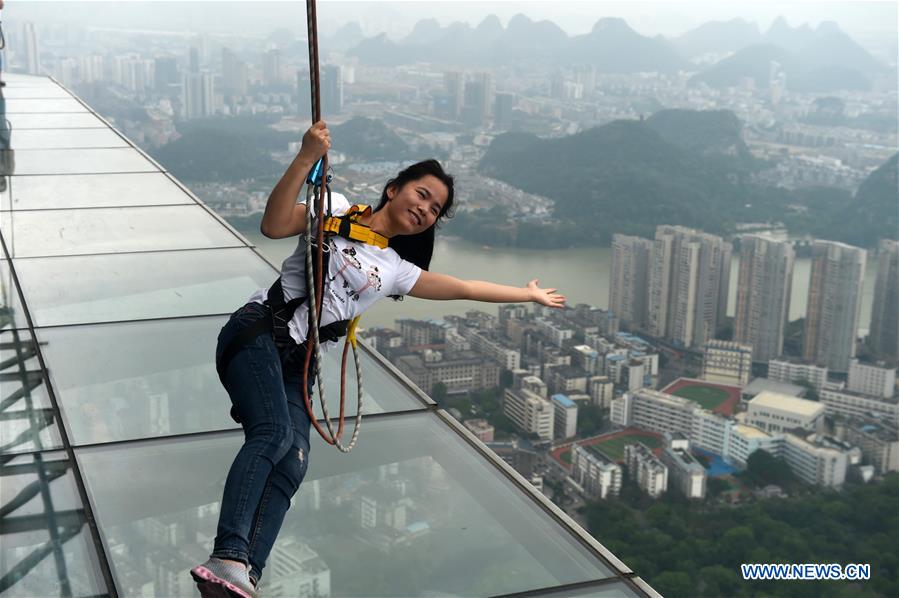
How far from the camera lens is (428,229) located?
1.41 metres

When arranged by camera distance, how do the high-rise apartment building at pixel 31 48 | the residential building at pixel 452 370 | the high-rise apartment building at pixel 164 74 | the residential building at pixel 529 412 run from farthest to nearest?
the high-rise apartment building at pixel 164 74 < the high-rise apartment building at pixel 31 48 < the residential building at pixel 529 412 < the residential building at pixel 452 370

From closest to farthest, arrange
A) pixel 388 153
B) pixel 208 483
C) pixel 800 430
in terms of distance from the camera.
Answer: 1. pixel 208 483
2. pixel 800 430
3. pixel 388 153

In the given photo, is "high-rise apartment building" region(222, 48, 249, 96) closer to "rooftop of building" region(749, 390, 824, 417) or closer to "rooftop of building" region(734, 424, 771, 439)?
"rooftop of building" region(749, 390, 824, 417)

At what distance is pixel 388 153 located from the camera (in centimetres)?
3278

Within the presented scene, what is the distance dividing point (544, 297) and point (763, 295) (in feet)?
112

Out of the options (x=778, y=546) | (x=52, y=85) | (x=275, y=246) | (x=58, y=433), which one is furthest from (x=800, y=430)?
(x=58, y=433)

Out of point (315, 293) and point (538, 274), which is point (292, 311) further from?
point (538, 274)

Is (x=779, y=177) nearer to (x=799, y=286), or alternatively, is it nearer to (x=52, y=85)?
(x=799, y=286)

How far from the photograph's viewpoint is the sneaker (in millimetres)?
1055

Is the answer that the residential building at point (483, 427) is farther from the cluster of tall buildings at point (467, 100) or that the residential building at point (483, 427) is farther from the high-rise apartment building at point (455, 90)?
the high-rise apartment building at point (455, 90)

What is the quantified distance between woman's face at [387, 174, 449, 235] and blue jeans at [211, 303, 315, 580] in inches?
8.8

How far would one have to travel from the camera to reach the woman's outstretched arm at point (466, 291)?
1401 millimetres

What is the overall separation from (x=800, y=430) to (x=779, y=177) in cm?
2234

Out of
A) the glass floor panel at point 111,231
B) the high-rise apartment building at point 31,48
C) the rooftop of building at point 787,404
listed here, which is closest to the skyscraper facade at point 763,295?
the rooftop of building at point 787,404
